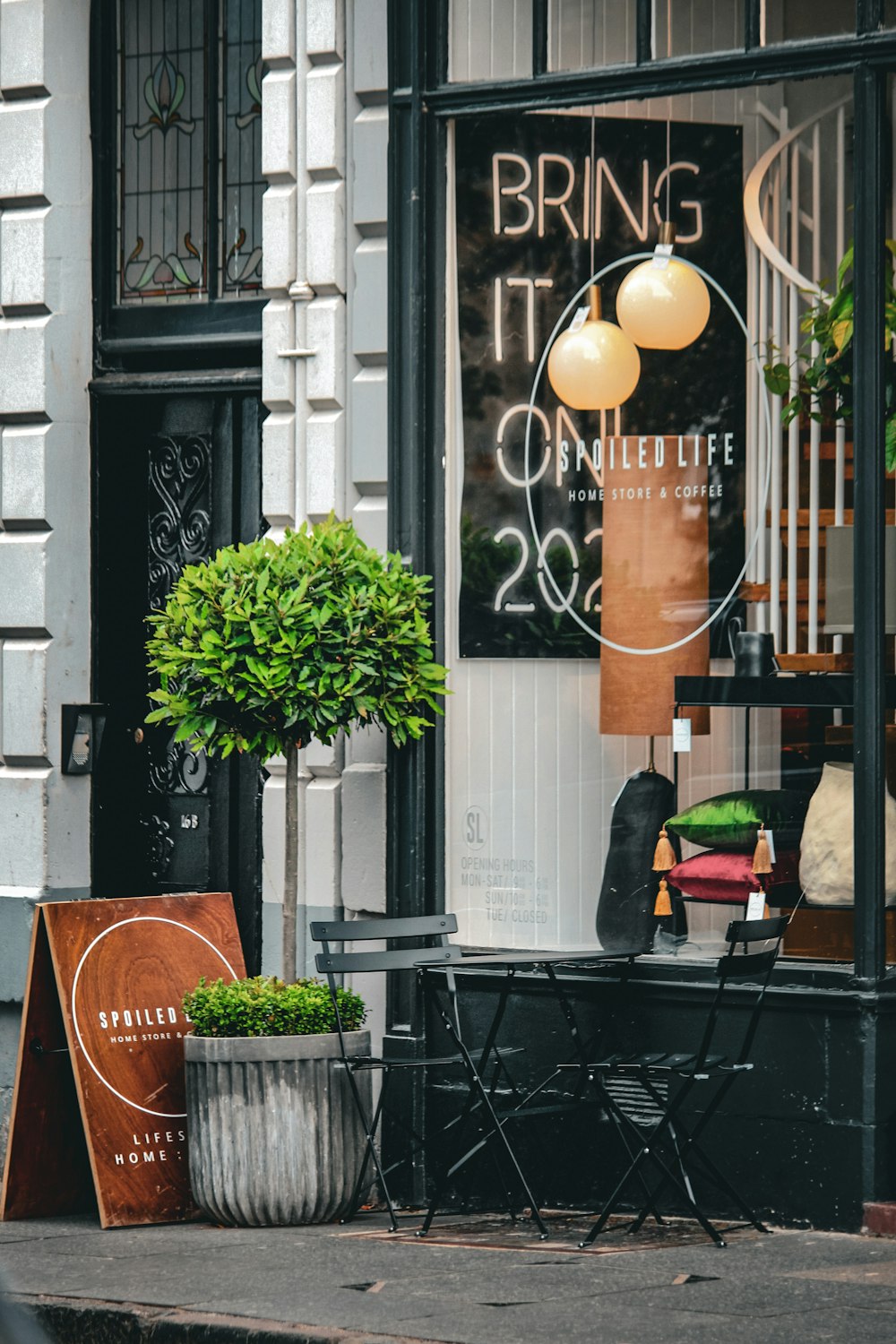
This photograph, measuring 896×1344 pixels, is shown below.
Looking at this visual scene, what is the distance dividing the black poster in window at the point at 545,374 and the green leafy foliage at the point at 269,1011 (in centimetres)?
149

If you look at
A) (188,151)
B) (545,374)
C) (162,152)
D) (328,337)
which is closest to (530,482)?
(545,374)

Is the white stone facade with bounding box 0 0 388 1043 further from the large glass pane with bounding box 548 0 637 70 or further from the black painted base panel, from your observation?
the black painted base panel

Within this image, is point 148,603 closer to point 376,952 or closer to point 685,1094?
point 376,952

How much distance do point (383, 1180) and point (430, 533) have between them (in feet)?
7.94

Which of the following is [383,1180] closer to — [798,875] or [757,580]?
[798,875]

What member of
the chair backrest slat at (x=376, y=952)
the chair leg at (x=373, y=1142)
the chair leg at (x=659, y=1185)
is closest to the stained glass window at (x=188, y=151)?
the chair backrest slat at (x=376, y=952)

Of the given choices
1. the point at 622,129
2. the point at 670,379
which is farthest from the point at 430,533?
the point at 622,129

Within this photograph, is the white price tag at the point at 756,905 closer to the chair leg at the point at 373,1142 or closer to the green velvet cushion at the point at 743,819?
the green velvet cushion at the point at 743,819

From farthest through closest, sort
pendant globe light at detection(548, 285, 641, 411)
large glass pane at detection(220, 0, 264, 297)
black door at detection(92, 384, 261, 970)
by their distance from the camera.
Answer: black door at detection(92, 384, 261, 970) → large glass pane at detection(220, 0, 264, 297) → pendant globe light at detection(548, 285, 641, 411)

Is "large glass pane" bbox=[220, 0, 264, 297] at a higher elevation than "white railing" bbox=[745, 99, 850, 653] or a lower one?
higher

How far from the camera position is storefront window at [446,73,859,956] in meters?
7.80

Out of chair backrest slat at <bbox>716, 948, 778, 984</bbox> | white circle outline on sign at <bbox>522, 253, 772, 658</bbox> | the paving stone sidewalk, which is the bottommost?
the paving stone sidewalk

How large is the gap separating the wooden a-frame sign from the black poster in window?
1.71 meters

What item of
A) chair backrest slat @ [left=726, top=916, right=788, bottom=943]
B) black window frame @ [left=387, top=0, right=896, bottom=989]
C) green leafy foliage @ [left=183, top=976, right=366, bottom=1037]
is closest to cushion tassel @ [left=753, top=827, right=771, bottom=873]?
chair backrest slat @ [left=726, top=916, right=788, bottom=943]
